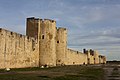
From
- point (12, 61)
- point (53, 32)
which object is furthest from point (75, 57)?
point (12, 61)

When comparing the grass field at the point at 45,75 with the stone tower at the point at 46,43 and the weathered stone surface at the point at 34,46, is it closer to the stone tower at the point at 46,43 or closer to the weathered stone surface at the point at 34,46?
the weathered stone surface at the point at 34,46

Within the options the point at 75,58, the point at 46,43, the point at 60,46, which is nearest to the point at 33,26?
the point at 46,43

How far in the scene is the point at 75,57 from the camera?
51.8m

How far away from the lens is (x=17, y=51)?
26109 millimetres

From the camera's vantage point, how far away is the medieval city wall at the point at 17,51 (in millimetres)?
23297

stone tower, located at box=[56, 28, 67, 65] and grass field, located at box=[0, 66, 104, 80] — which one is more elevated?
stone tower, located at box=[56, 28, 67, 65]

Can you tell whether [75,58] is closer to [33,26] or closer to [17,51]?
[33,26]

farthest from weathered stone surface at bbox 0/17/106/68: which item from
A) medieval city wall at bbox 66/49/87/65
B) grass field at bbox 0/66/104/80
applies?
medieval city wall at bbox 66/49/87/65

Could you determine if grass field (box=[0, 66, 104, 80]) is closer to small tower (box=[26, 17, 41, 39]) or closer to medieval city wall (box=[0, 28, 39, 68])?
medieval city wall (box=[0, 28, 39, 68])

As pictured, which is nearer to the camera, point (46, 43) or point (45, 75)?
point (45, 75)

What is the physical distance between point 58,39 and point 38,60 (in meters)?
5.83

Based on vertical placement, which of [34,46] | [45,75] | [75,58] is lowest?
[45,75]

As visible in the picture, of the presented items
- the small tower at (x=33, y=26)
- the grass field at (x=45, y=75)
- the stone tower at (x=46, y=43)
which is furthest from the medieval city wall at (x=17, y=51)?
the grass field at (x=45, y=75)

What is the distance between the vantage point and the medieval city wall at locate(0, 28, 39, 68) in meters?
23.3
